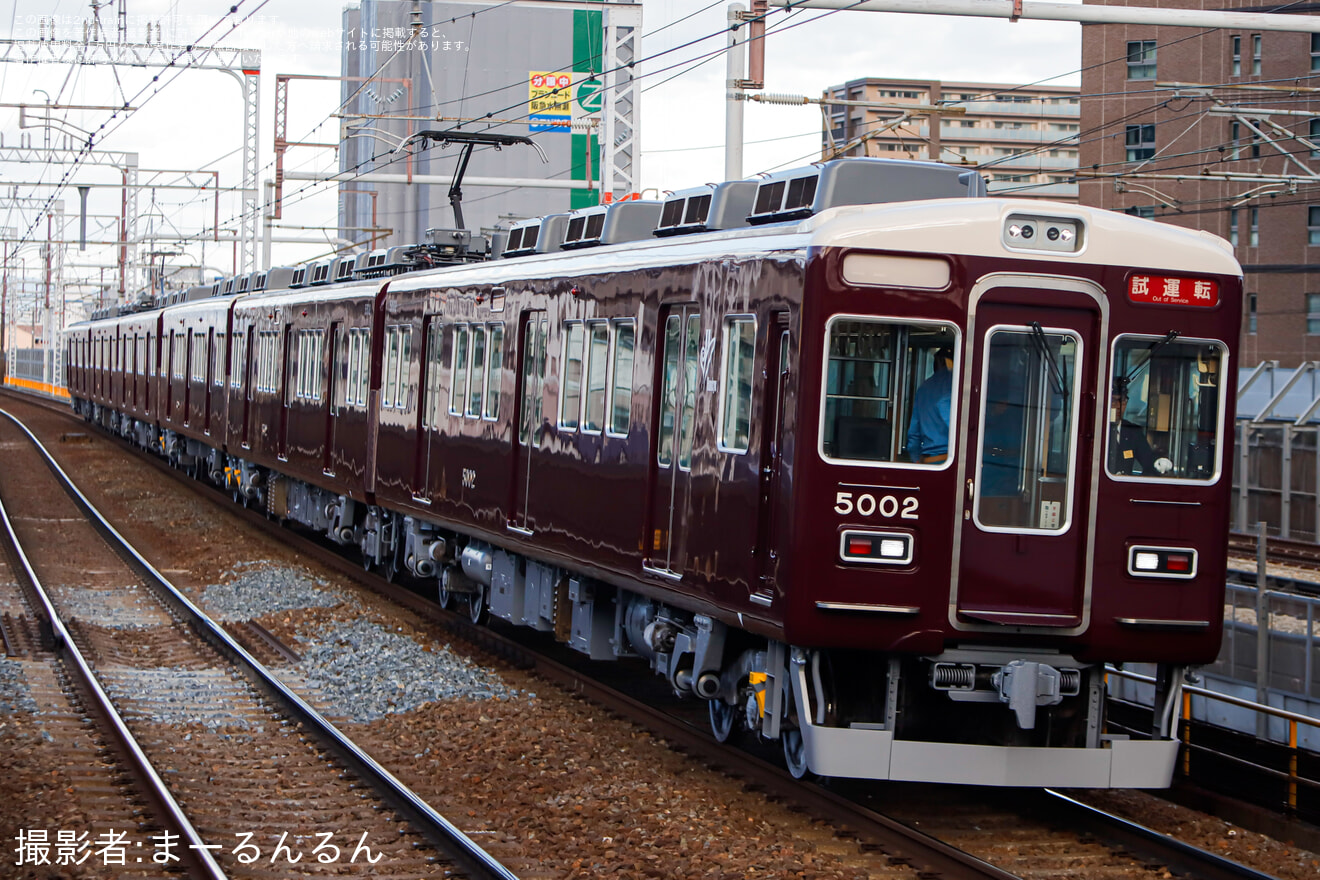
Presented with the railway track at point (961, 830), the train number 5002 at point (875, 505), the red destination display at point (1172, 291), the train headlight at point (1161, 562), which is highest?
the red destination display at point (1172, 291)

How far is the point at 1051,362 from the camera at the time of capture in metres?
7.59

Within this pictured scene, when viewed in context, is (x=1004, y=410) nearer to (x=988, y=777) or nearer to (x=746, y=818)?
(x=988, y=777)

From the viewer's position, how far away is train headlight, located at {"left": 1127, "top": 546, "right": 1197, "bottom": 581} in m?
7.66

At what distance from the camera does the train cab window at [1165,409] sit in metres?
7.62

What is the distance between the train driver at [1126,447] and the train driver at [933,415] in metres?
0.82

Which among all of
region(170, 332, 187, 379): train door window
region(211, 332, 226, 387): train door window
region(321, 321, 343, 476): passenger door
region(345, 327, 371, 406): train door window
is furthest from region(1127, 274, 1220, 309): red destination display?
region(170, 332, 187, 379): train door window

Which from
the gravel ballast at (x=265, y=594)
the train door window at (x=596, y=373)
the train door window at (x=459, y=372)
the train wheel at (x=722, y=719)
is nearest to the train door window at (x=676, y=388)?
the train door window at (x=596, y=373)

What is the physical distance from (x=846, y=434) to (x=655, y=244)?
272cm

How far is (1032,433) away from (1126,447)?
476mm

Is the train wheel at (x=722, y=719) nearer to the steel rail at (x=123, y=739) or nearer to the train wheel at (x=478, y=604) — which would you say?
the steel rail at (x=123, y=739)

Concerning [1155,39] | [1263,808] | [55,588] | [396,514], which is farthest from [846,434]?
[1155,39]

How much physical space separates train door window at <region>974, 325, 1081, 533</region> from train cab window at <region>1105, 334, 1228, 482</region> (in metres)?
0.22

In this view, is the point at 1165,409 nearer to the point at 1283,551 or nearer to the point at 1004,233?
the point at 1004,233

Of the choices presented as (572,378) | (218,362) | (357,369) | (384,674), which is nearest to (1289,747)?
(572,378)
